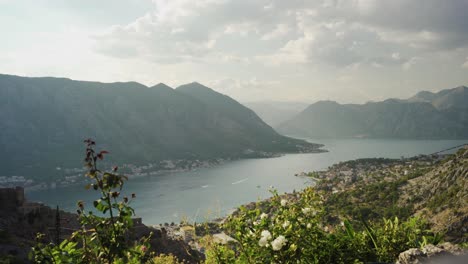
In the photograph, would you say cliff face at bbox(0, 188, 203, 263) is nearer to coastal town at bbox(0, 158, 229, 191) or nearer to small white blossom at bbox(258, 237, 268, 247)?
small white blossom at bbox(258, 237, 268, 247)

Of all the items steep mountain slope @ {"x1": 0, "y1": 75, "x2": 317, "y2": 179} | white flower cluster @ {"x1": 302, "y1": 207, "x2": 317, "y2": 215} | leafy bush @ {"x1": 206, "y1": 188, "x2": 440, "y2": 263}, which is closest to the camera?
leafy bush @ {"x1": 206, "y1": 188, "x2": 440, "y2": 263}

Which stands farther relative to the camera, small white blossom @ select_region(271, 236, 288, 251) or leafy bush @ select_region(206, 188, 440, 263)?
leafy bush @ select_region(206, 188, 440, 263)

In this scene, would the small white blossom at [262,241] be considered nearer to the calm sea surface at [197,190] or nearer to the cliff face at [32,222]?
the cliff face at [32,222]

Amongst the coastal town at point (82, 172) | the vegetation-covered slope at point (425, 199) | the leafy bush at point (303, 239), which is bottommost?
the coastal town at point (82, 172)

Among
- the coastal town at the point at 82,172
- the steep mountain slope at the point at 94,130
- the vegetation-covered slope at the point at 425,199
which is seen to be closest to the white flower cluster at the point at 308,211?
the vegetation-covered slope at the point at 425,199

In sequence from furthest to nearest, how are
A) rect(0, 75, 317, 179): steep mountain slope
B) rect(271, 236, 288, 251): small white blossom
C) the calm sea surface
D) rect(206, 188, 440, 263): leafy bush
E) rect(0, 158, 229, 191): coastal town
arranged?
rect(0, 75, 317, 179): steep mountain slope → rect(0, 158, 229, 191): coastal town → the calm sea surface → rect(206, 188, 440, 263): leafy bush → rect(271, 236, 288, 251): small white blossom

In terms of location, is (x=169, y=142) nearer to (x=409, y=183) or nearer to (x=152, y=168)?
(x=152, y=168)

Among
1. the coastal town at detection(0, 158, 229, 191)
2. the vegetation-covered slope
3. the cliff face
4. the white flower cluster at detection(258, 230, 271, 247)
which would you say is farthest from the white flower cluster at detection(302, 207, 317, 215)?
the coastal town at detection(0, 158, 229, 191)

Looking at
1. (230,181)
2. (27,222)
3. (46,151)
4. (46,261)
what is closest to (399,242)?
(46,261)
